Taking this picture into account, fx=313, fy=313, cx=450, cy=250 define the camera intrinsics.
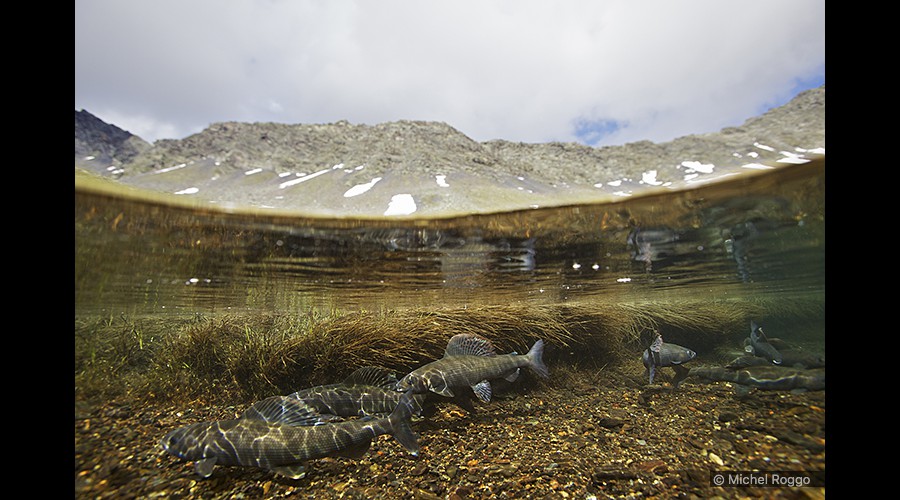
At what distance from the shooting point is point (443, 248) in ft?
30.6

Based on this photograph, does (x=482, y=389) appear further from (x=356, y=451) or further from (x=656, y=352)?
(x=656, y=352)

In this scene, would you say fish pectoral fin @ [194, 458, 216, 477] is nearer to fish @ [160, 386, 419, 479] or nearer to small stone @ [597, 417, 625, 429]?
fish @ [160, 386, 419, 479]

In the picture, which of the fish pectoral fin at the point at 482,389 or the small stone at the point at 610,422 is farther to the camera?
the fish pectoral fin at the point at 482,389

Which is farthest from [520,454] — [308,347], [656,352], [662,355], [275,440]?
[308,347]

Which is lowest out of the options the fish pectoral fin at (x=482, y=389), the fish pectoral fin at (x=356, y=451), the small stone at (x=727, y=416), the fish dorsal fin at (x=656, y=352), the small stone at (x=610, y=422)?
the small stone at (x=610, y=422)

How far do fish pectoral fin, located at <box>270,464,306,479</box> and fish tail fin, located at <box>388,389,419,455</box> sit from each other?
1212 millimetres

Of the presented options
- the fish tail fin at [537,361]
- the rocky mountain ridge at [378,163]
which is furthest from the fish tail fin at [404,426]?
the rocky mountain ridge at [378,163]

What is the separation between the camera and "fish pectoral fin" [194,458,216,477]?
3.94 m

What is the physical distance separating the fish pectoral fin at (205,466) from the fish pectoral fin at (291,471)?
29.0 inches

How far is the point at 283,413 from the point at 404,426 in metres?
1.75

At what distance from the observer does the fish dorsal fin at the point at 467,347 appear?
6.37 m

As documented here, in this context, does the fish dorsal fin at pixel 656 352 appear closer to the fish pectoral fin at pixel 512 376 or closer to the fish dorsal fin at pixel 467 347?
the fish pectoral fin at pixel 512 376
